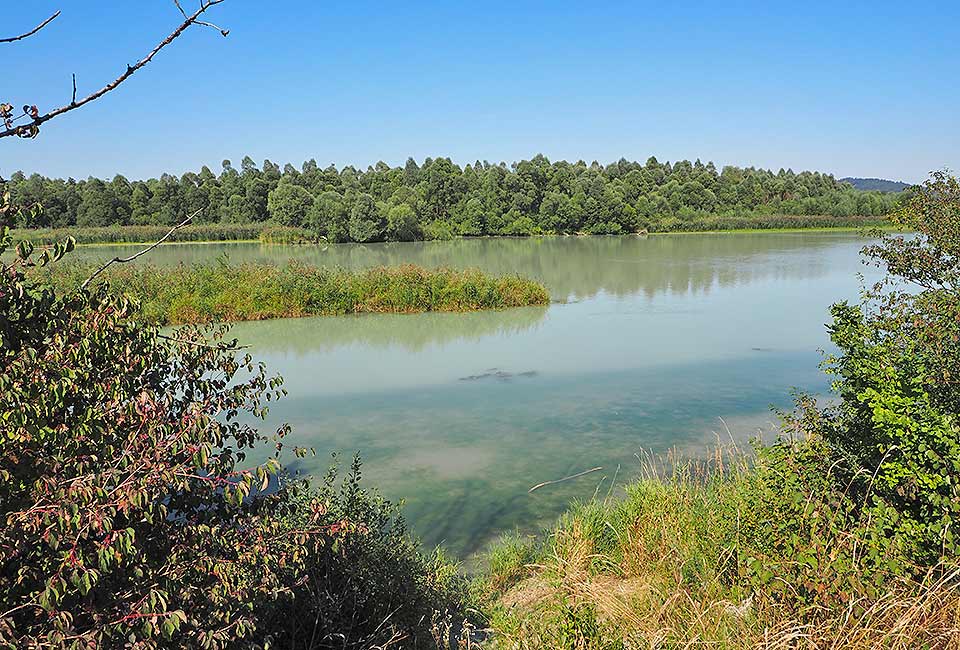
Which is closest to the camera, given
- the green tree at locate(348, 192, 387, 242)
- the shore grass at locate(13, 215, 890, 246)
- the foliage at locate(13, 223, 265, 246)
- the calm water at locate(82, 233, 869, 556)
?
the calm water at locate(82, 233, 869, 556)

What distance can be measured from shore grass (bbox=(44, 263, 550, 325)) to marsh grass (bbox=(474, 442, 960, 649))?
1210cm

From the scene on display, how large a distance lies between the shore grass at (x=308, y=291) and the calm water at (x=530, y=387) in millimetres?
796

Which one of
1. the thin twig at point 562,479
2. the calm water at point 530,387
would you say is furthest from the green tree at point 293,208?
the thin twig at point 562,479

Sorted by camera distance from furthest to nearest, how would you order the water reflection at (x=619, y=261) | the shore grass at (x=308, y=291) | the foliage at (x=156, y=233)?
1. the foliage at (x=156, y=233)
2. the water reflection at (x=619, y=261)
3. the shore grass at (x=308, y=291)

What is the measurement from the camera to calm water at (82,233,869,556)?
6.77 m

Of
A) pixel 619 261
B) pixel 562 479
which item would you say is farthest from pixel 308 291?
pixel 619 261

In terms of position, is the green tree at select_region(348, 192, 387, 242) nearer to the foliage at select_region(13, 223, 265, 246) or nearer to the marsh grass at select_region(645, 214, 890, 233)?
the foliage at select_region(13, 223, 265, 246)

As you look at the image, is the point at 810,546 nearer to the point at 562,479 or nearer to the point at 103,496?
the point at 103,496

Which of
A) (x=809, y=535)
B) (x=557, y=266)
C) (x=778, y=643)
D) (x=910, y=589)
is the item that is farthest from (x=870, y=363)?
(x=557, y=266)

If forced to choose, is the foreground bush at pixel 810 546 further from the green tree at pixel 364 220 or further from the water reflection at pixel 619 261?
the green tree at pixel 364 220

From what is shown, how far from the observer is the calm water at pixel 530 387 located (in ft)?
22.2

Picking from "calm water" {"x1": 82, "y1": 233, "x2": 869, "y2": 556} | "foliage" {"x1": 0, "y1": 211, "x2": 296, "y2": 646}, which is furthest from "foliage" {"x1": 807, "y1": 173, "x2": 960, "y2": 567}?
"foliage" {"x1": 0, "y1": 211, "x2": 296, "y2": 646}

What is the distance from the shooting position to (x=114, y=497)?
1743mm

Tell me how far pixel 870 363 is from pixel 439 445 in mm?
5011
